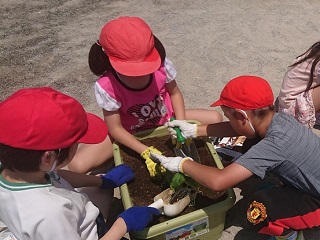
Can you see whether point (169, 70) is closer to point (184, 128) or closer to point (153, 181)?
point (184, 128)

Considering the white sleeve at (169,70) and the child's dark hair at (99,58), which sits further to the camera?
the white sleeve at (169,70)

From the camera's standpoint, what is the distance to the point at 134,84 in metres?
2.02

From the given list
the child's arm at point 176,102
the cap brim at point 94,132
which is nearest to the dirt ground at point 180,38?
the child's arm at point 176,102

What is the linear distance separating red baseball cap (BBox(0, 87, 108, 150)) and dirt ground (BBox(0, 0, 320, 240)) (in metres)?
1.50

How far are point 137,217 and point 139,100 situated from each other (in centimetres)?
64

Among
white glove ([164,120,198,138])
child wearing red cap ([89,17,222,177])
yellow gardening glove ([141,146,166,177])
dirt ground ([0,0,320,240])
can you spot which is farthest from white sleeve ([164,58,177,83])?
dirt ground ([0,0,320,240])

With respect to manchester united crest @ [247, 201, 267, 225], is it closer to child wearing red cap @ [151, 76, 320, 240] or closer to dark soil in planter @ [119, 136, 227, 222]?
child wearing red cap @ [151, 76, 320, 240]

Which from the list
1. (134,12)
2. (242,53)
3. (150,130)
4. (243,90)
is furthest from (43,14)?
(243,90)

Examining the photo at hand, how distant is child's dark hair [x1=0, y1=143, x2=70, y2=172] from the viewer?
1.24m

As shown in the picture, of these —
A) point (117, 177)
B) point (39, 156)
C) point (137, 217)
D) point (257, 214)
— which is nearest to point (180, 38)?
point (117, 177)

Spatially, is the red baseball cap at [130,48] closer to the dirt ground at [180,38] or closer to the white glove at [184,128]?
the white glove at [184,128]

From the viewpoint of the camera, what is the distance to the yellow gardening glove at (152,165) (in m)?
1.90

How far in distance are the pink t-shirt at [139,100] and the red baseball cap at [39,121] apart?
2.34 ft

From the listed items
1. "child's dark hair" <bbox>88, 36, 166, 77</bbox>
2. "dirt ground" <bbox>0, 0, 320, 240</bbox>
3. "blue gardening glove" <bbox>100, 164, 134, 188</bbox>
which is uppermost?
"child's dark hair" <bbox>88, 36, 166, 77</bbox>
